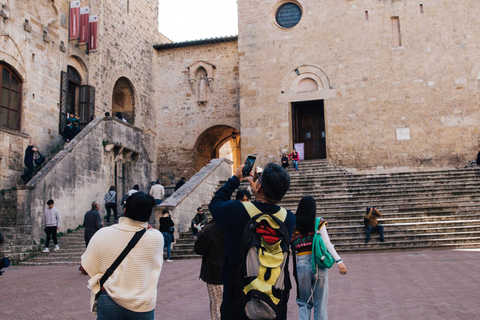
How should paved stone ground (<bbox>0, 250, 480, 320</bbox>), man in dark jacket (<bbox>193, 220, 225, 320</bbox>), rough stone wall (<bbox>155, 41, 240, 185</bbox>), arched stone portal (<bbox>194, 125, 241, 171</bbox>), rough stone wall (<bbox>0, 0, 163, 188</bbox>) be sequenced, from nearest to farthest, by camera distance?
1. man in dark jacket (<bbox>193, 220, 225, 320</bbox>)
2. paved stone ground (<bbox>0, 250, 480, 320</bbox>)
3. rough stone wall (<bbox>0, 0, 163, 188</bbox>)
4. rough stone wall (<bbox>155, 41, 240, 185</bbox>)
5. arched stone portal (<bbox>194, 125, 241, 171</bbox>)

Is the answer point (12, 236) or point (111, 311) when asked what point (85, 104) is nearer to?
point (12, 236)

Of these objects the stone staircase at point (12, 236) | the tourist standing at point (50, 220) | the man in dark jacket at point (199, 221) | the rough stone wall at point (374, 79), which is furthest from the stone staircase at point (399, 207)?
the stone staircase at point (12, 236)

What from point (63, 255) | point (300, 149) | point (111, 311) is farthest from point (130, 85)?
point (111, 311)

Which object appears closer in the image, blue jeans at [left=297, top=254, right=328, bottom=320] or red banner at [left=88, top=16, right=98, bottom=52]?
blue jeans at [left=297, top=254, right=328, bottom=320]

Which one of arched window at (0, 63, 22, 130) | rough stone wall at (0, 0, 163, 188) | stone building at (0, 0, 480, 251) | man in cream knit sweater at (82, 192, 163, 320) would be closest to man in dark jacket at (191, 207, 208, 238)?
stone building at (0, 0, 480, 251)

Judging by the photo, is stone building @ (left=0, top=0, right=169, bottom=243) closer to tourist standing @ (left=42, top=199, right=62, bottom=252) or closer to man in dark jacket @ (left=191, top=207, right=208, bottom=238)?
tourist standing @ (left=42, top=199, right=62, bottom=252)

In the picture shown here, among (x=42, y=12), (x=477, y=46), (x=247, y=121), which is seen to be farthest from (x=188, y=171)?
(x=477, y=46)

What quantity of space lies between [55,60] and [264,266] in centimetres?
1768

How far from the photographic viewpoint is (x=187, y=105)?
2561 centimetres

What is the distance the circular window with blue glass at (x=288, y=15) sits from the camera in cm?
2286

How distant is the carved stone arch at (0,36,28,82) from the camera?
15.9 m

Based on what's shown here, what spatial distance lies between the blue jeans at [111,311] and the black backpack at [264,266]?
2.80 feet

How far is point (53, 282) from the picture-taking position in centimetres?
908

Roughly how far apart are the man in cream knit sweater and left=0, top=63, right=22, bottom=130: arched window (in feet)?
47.5
